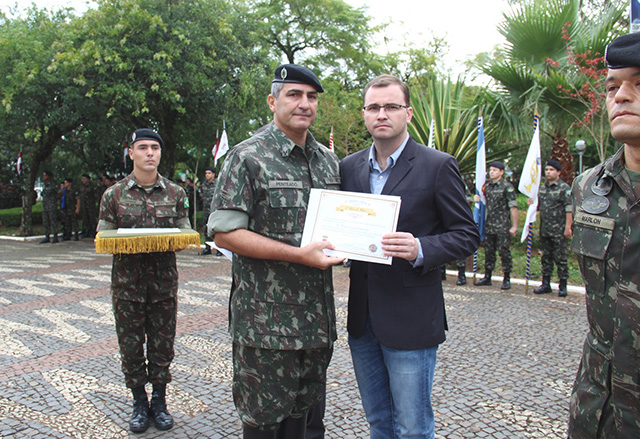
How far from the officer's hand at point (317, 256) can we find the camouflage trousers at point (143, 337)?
187 centimetres

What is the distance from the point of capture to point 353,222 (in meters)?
2.11

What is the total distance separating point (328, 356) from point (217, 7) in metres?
13.5

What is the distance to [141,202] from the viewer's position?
141 inches

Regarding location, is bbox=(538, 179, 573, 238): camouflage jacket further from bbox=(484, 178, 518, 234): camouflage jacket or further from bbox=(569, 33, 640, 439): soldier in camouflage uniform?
bbox=(569, 33, 640, 439): soldier in camouflage uniform

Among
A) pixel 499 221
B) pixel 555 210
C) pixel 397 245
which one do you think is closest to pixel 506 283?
pixel 499 221

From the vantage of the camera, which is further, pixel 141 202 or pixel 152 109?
pixel 152 109

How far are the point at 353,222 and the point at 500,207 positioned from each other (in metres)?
7.17

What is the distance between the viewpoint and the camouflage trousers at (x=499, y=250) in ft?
27.7

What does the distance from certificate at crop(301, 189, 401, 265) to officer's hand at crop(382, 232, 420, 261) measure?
0.10 ft

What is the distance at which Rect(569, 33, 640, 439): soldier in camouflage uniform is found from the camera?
1.55 meters

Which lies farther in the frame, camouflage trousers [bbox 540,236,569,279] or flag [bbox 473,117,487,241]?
flag [bbox 473,117,487,241]

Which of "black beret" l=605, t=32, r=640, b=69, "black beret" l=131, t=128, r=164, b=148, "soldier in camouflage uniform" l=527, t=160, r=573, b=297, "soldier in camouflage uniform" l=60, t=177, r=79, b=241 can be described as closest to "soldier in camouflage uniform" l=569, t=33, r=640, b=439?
"black beret" l=605, t=32, r=640, b=69

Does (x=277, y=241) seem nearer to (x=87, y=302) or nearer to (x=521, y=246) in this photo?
(x=87, y=302)

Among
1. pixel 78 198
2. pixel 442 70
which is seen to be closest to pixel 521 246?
pixel 78 198
